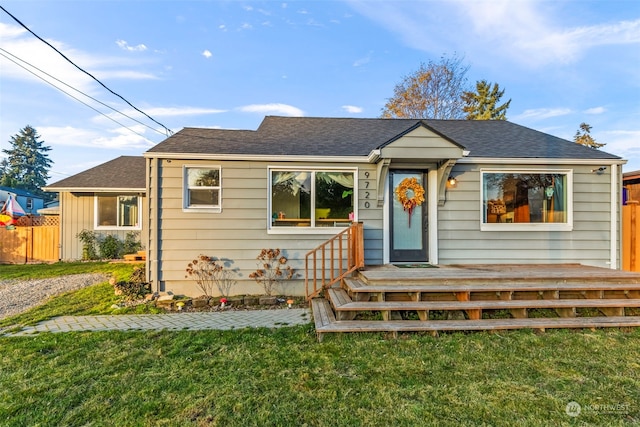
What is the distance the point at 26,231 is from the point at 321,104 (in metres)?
13.5

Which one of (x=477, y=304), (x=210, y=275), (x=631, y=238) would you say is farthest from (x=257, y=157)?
(x=631, y=238)

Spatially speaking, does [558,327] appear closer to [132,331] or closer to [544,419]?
[544,419]

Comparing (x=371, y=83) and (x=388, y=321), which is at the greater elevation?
(x=371, y=83)

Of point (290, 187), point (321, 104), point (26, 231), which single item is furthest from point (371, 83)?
point (26, 231)

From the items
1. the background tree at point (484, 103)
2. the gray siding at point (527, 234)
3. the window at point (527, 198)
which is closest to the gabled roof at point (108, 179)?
the gray siding at point (527, 234)

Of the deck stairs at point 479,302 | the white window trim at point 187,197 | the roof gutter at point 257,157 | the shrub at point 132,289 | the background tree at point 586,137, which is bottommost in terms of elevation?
the shrub at point 132,289

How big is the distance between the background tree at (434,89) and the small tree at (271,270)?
16.9 metres

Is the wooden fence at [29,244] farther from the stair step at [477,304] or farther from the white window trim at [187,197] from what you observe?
the stair step at [477,304]

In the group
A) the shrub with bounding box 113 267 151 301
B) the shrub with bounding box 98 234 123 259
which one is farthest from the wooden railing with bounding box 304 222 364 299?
the shrub with bounding box 98 234 123 259

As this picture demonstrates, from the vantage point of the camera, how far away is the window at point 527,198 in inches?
247

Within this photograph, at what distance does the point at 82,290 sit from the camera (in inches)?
259

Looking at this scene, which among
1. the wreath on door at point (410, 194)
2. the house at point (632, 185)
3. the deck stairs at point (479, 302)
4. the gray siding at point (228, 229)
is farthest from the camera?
the house at point (632, 185)

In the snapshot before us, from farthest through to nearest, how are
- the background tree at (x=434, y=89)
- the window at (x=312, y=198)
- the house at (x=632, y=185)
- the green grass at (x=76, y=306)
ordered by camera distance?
the background tree at (x=434, y=89) < the house at (x=632, y=185) < the window at (x=312, y=198) < the green grass at (x=76, y=306)

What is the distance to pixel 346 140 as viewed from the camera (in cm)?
679
